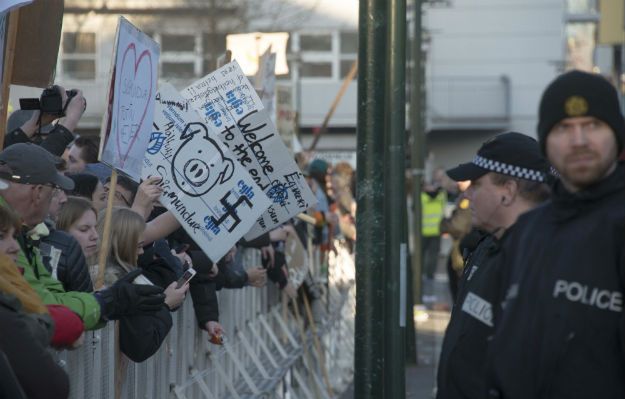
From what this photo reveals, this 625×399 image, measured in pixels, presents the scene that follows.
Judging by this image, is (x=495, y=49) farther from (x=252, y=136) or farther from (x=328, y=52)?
(x=252, y=136)

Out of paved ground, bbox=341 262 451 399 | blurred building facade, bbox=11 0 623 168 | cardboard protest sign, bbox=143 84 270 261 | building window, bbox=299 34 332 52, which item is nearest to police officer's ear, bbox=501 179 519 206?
cardboard protest sign, bbox=143 84 270 261

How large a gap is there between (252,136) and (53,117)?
162 cm

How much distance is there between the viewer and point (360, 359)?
318 inches

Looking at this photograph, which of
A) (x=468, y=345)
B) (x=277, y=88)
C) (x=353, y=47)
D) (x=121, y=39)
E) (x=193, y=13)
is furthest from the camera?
(x=353, y=47)

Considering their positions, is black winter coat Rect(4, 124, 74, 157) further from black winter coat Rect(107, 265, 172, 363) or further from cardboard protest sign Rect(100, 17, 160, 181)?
black winter coat Rect(107, 265, 172, 363)

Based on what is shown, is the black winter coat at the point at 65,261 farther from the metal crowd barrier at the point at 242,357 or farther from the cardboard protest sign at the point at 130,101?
the cardboard protest sign at the point at 130,101

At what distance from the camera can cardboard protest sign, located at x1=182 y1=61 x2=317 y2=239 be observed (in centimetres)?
848

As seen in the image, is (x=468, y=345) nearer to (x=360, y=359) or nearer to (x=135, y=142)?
(x=135, y=142)

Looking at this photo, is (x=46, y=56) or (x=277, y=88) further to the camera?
(x=277, y=88)

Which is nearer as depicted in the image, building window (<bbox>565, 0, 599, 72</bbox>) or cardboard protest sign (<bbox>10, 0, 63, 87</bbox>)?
cardboard protest sign (<bbox>10, 0, 63, 87</bbox>)

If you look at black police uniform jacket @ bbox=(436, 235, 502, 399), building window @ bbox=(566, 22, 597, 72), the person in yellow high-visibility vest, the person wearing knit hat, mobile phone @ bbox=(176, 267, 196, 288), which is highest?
the person wearing knit hat

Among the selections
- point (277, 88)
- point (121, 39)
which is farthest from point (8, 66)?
point (277, 88)

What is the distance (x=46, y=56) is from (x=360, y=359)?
2326 mm

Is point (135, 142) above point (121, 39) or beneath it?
beneath
